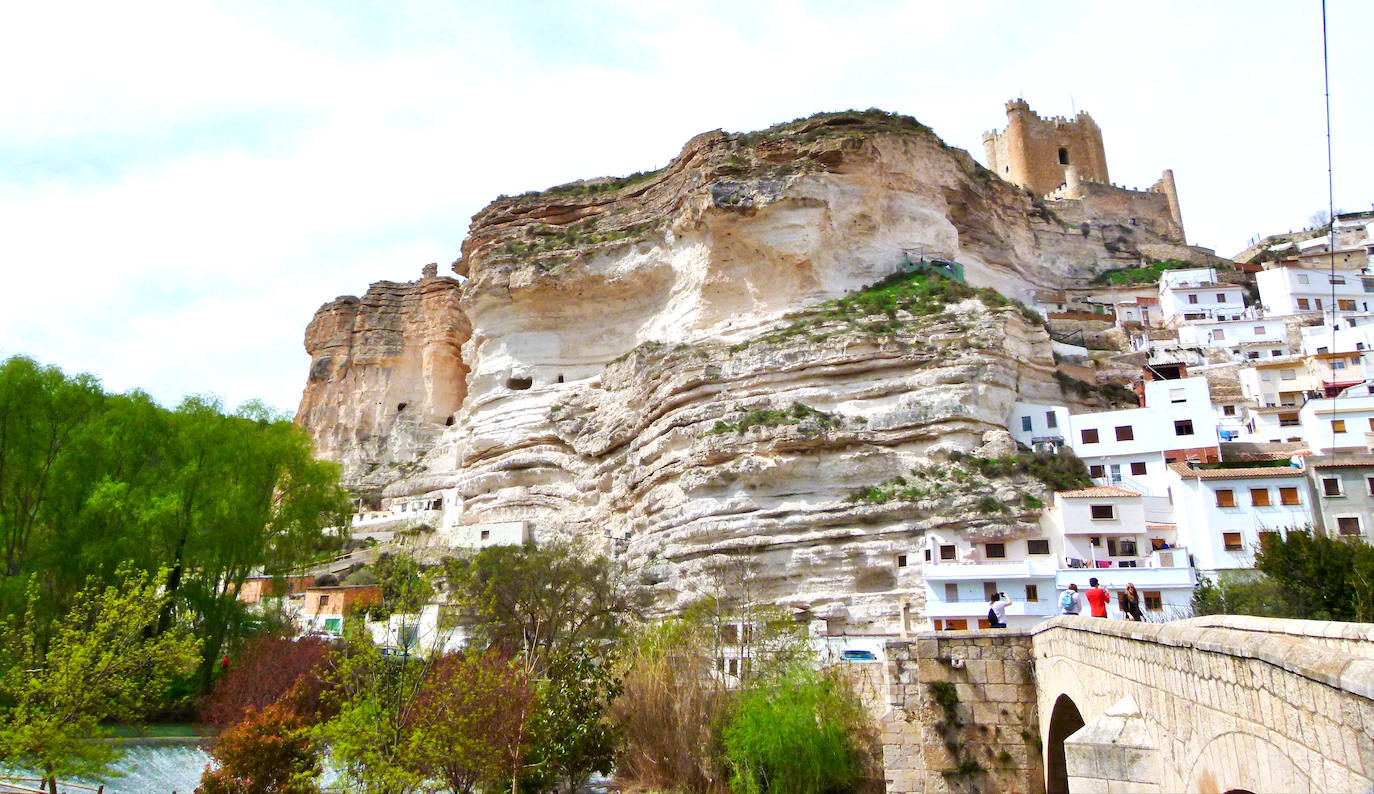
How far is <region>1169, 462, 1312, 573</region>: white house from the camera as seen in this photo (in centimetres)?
2684

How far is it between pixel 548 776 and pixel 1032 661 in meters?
9.34

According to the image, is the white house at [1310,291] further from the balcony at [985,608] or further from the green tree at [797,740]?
the green tree at [797,740]

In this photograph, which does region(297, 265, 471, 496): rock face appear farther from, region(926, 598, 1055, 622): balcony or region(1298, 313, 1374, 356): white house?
region(1298, 313, 1374, 356): white house

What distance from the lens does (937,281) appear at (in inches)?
1527

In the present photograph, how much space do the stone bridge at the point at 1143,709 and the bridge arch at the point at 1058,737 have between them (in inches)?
1.1

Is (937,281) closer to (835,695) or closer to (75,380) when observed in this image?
(835,695)

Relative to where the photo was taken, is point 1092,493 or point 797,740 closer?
point 797,740

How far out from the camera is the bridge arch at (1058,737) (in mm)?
13086

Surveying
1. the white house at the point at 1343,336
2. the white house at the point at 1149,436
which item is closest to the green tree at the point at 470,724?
the white house at the point at 1149,436

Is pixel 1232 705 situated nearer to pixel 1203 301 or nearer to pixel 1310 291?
pixel 1203 301

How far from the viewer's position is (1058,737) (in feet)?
45.2

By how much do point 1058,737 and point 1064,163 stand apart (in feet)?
230

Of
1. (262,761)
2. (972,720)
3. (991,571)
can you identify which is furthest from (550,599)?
(972,720)

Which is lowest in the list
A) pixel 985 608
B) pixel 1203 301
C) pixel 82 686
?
pixel 82 686
